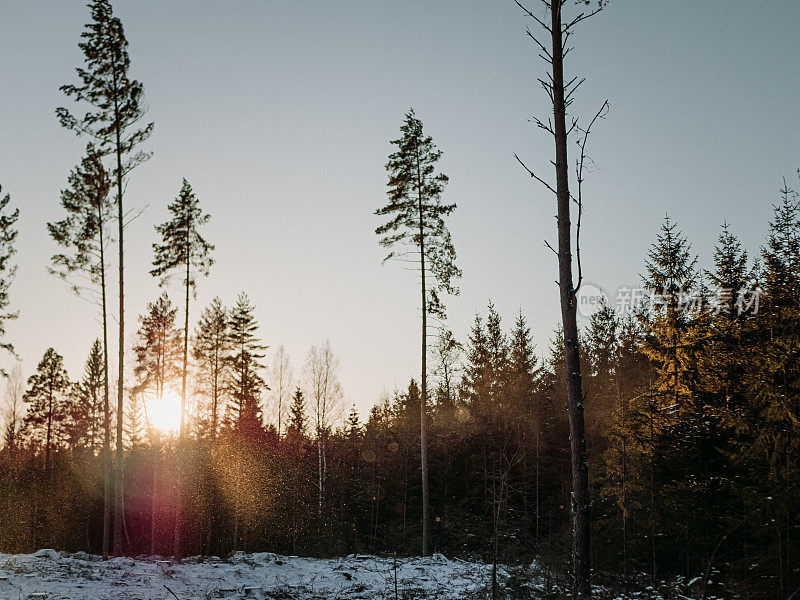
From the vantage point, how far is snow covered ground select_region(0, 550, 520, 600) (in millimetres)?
11789

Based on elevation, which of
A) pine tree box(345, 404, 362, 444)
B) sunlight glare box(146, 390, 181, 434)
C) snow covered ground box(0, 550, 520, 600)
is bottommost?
snow covered ground box(0, 550, 520, 600)

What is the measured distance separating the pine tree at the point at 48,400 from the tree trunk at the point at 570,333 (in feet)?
142

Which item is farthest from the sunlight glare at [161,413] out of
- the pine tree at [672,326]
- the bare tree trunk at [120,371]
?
the pine tree at [672,326]

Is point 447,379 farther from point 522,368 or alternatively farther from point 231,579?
point 231,579

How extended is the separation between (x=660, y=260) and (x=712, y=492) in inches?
310

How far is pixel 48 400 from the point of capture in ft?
136

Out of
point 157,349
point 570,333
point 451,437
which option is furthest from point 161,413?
point 570,333

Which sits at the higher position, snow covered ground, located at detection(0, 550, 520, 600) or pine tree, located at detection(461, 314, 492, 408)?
pine tree, located at detection(461, 314, 492, 408)

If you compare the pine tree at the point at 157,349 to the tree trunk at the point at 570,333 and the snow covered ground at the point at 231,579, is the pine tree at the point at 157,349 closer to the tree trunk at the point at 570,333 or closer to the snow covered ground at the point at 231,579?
the snow covered ground at the point at 231,579

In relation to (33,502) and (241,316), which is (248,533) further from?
(241,316)

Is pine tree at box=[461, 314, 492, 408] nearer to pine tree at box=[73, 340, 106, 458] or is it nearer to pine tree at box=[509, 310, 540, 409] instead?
pine tree at box=[509, 310, 540, 409]

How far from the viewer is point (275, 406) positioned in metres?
42.0

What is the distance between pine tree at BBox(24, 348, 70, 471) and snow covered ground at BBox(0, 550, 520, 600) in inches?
1123

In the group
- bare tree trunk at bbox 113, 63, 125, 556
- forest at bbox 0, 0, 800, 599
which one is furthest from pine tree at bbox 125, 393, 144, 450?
bare tree trunk at bbox 113, 63, 125, 556
